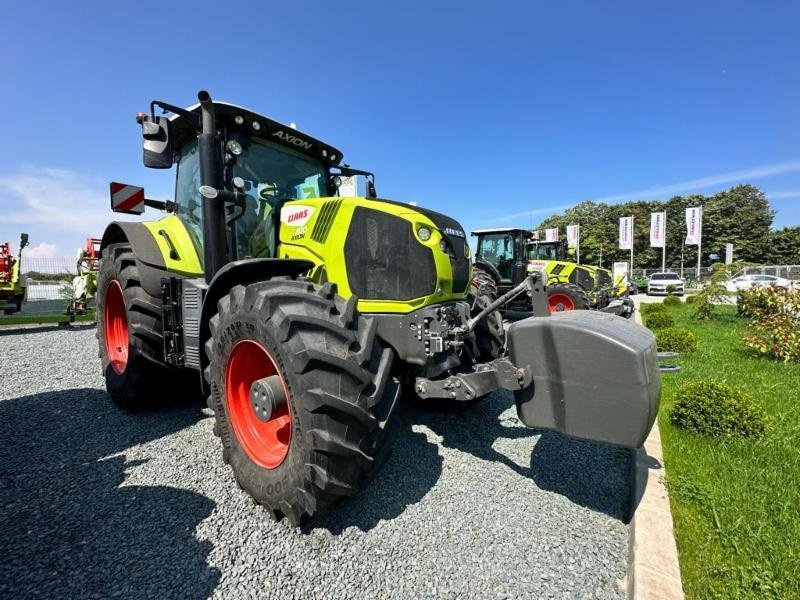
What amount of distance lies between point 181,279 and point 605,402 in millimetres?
→ 3403

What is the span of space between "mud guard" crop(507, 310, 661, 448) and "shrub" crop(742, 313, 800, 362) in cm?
545

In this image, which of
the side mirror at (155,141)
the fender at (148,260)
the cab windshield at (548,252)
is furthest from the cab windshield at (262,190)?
the cab windshield at (548,252)

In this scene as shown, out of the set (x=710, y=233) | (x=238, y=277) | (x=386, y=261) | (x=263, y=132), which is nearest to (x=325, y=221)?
(x=386, y=261)

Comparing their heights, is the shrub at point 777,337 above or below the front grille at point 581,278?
below

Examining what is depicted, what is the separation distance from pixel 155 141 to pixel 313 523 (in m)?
2.75

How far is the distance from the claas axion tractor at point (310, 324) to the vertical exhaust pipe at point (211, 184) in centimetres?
1

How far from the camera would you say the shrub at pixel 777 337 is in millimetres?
5852

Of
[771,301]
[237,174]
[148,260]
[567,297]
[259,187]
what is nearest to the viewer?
[237,174]

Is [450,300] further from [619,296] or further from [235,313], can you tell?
[619,296]

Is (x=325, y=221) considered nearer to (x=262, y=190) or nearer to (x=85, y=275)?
(x=262, y=190)

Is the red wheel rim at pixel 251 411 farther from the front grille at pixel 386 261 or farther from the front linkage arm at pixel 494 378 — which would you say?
the front linkage arm at pixel 494 378

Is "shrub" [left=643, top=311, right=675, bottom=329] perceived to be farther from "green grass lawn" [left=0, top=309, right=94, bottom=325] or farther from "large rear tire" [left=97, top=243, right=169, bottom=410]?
"green grass lawn" [left=0, top=309, right=94, bottom=325]

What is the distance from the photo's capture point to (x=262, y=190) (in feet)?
11.4

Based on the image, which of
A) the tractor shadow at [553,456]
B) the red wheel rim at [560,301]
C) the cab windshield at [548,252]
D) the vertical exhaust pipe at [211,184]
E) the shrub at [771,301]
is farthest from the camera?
the cab windshield at [548,252]
